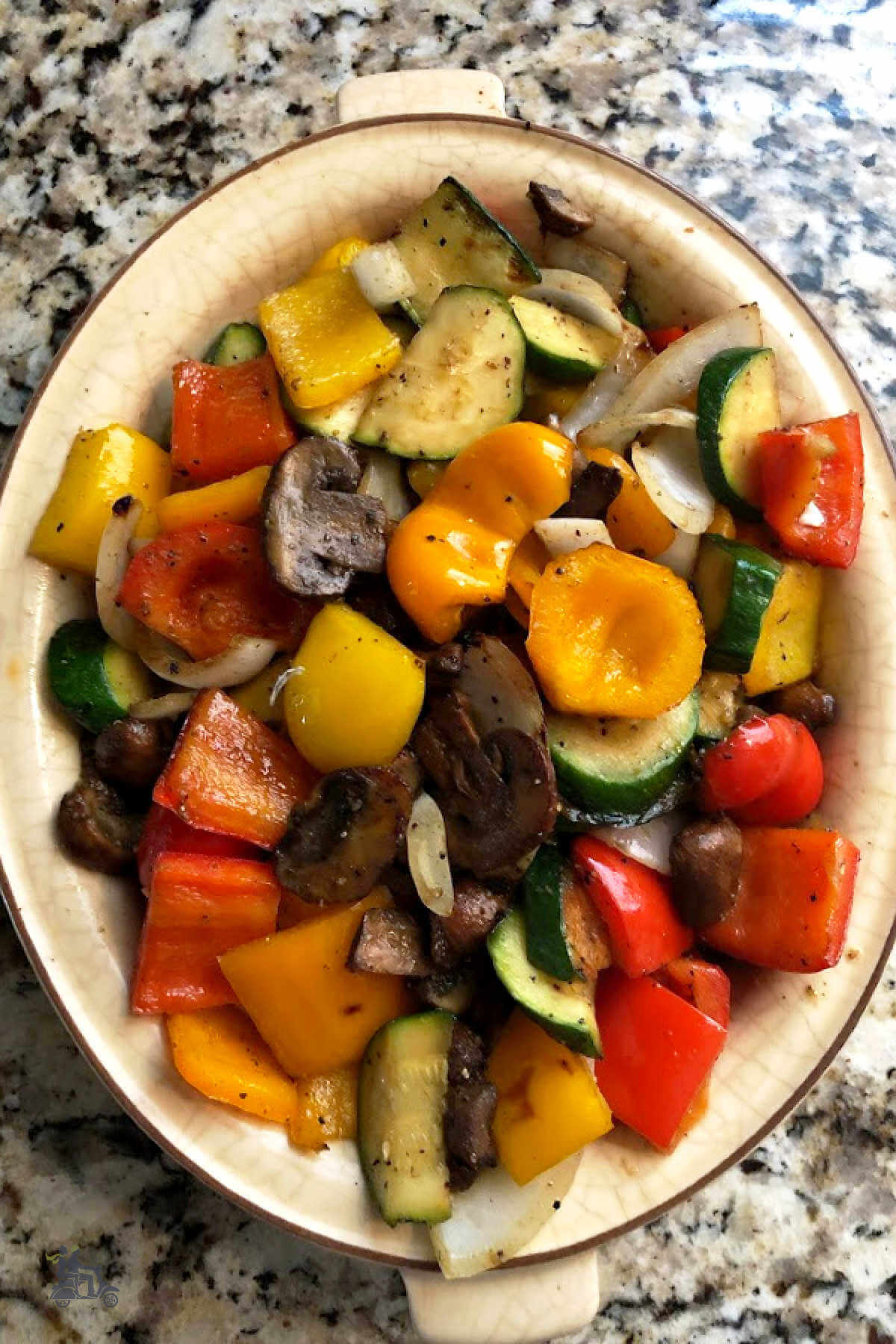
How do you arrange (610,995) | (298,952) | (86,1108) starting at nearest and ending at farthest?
(298,952) → (610,995) → (86,1108)

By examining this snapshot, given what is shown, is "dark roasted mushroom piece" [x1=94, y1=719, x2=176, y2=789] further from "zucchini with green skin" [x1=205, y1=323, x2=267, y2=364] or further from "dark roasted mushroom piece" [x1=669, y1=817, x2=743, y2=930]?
"dark roasted mushroom piece" [x1=669, y1=817, x2=743, y2=930]

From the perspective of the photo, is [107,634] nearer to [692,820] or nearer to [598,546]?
[598,546]

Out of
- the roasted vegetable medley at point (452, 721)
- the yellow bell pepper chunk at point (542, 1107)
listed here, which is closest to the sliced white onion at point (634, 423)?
the roasted vegetable medley at point (452, 721)

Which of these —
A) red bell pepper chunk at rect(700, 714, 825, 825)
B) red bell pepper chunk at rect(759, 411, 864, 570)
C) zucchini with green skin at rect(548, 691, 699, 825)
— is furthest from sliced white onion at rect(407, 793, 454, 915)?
red bell pepper chunk at rect(759, 411, 864, 570)

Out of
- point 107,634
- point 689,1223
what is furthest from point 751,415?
point 689,1223

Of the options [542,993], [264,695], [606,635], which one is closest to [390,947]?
[542,993]

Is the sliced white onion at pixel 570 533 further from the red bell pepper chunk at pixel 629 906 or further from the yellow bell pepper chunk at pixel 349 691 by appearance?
the red bell pepper chunk at pixel 629 906
